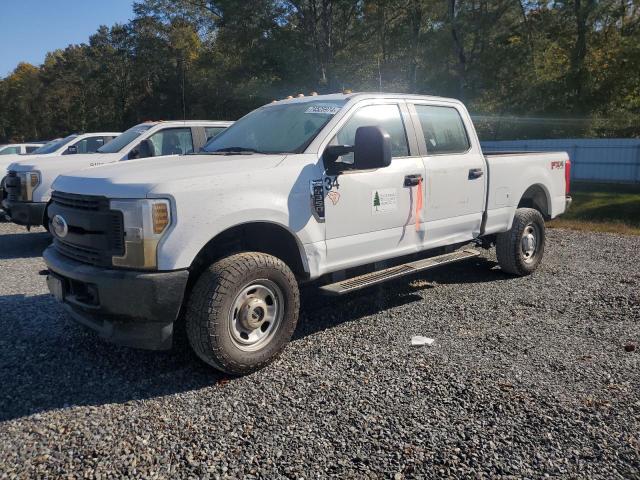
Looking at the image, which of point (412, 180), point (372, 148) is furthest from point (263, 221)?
point (412, 180)

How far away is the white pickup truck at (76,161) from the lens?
27.8 ft

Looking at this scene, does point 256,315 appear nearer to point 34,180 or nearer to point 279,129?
point 279,129

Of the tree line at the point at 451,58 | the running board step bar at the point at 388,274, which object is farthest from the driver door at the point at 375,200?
the tree line at the point at 451,58

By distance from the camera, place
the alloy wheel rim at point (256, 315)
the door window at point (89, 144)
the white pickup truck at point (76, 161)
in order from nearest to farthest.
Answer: the alloy wheel rim at point (256, 315)
the white pickup truck at point (76, 161)
the door window at point (89, 144)

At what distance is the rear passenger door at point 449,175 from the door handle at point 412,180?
151mm

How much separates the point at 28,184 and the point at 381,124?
608 centimetres

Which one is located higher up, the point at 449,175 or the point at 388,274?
the point at 449,175

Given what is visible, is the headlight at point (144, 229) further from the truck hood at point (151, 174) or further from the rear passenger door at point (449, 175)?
the rear passenger door at point (449, 175)

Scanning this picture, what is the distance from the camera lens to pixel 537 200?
7242 millimetres

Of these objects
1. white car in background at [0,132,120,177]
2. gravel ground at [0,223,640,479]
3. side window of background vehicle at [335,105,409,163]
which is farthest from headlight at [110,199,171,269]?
white car in background at [0,132,120,177]

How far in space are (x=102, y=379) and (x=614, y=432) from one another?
3338 mm

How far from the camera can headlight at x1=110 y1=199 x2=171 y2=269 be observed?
3.55 metres

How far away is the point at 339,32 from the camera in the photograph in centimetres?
3209

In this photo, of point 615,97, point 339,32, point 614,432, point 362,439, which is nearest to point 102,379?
point 362,439
